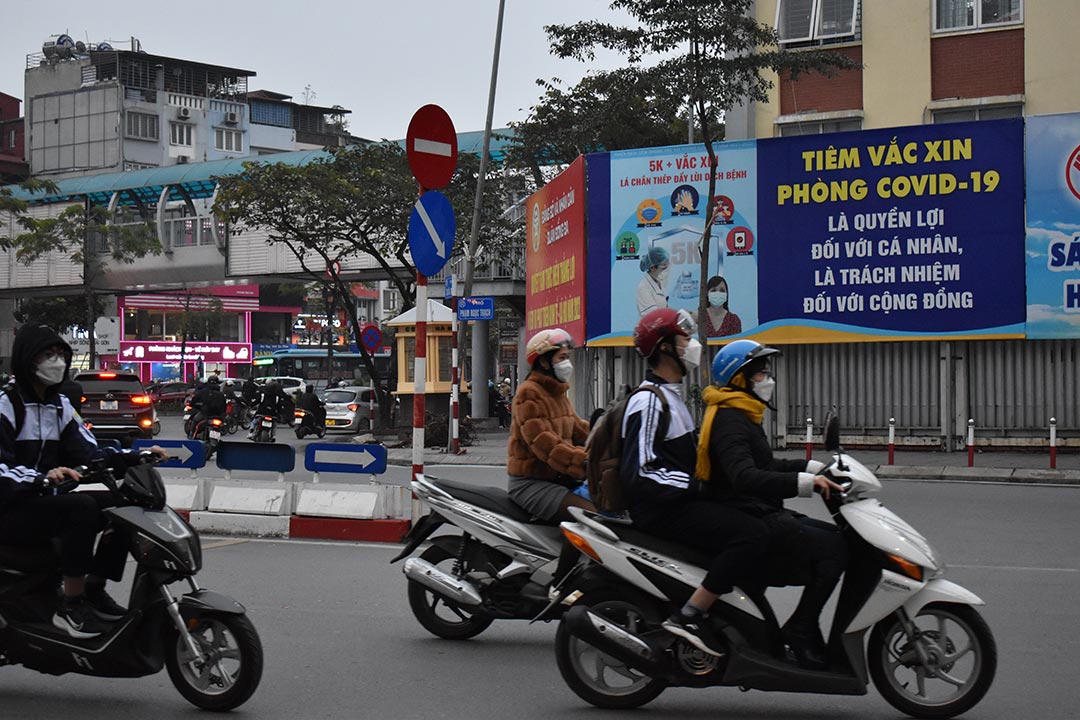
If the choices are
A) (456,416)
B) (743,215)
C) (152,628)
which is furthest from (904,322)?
(152,628)

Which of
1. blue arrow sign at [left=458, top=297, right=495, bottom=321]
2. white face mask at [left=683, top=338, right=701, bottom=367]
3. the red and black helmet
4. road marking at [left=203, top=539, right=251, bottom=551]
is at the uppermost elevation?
blue arrow sign at [left=458, top=297, right=495, bottom=321]

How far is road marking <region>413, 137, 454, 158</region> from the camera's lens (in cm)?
1075

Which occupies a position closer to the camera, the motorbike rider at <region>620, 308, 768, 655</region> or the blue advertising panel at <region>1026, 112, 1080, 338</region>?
the motorbike rider at <region>620, 308, 768, 655</region>

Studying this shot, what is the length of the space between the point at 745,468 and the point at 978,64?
857 inches

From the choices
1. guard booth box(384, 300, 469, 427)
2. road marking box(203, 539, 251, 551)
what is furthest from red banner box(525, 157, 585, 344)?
road marking box(203, 539, 251, 551)

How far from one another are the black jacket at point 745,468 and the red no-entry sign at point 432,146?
18.7 feet

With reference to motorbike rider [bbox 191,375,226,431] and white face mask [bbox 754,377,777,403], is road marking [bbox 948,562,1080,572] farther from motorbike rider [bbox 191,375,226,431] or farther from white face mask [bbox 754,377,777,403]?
motorbike rider [bbox 191,375,226,431]

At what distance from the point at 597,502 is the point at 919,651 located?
1.56 metres

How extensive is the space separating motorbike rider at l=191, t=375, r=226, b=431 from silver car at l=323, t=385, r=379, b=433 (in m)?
10.1

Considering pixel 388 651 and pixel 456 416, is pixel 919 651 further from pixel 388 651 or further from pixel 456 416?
pixel 456 416

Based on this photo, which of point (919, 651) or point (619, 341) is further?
point (619, 341)

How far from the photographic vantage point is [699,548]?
5.64m

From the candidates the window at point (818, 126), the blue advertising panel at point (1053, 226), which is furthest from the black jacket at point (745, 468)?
the window at point (818, 126)

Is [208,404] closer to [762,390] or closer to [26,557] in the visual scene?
[26,557]
